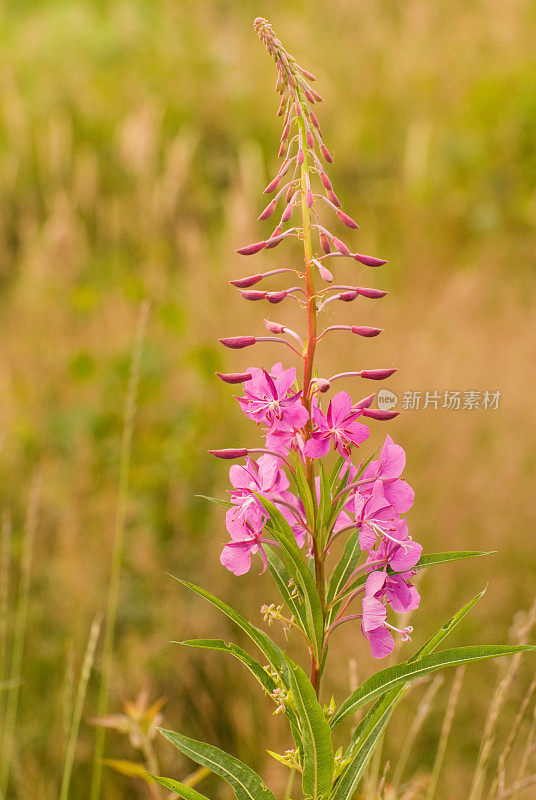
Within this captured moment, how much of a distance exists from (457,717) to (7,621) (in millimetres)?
1503

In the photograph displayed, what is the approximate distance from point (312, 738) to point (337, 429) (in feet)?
1.05

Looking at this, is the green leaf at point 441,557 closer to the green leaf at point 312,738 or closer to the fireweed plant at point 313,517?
the fireweed plant at point 313,517

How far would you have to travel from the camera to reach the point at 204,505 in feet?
9.59

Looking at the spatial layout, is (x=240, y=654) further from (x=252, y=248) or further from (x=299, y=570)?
(x=252, y=248)

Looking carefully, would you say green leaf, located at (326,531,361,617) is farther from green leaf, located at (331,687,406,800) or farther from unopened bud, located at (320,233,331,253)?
unopened bud, located at (320,233,331,253)

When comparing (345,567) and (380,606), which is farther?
(345,567)

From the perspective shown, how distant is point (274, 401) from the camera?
830 millimetres

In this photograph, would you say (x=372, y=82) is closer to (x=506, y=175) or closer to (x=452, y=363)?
(x=506, y=175)

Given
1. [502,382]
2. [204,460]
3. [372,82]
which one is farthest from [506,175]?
[204,460]

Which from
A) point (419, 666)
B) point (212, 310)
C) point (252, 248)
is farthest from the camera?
point (212, 310)

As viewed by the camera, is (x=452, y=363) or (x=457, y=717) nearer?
(x=457, y=717)

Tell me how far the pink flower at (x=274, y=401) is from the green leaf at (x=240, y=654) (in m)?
0.24

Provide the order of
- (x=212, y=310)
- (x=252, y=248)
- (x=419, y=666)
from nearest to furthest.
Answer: (x=419, y=666) → (x=252, y=248) → (x=212, y=310)

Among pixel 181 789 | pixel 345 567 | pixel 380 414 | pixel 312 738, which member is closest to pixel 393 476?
pixel 380 414
